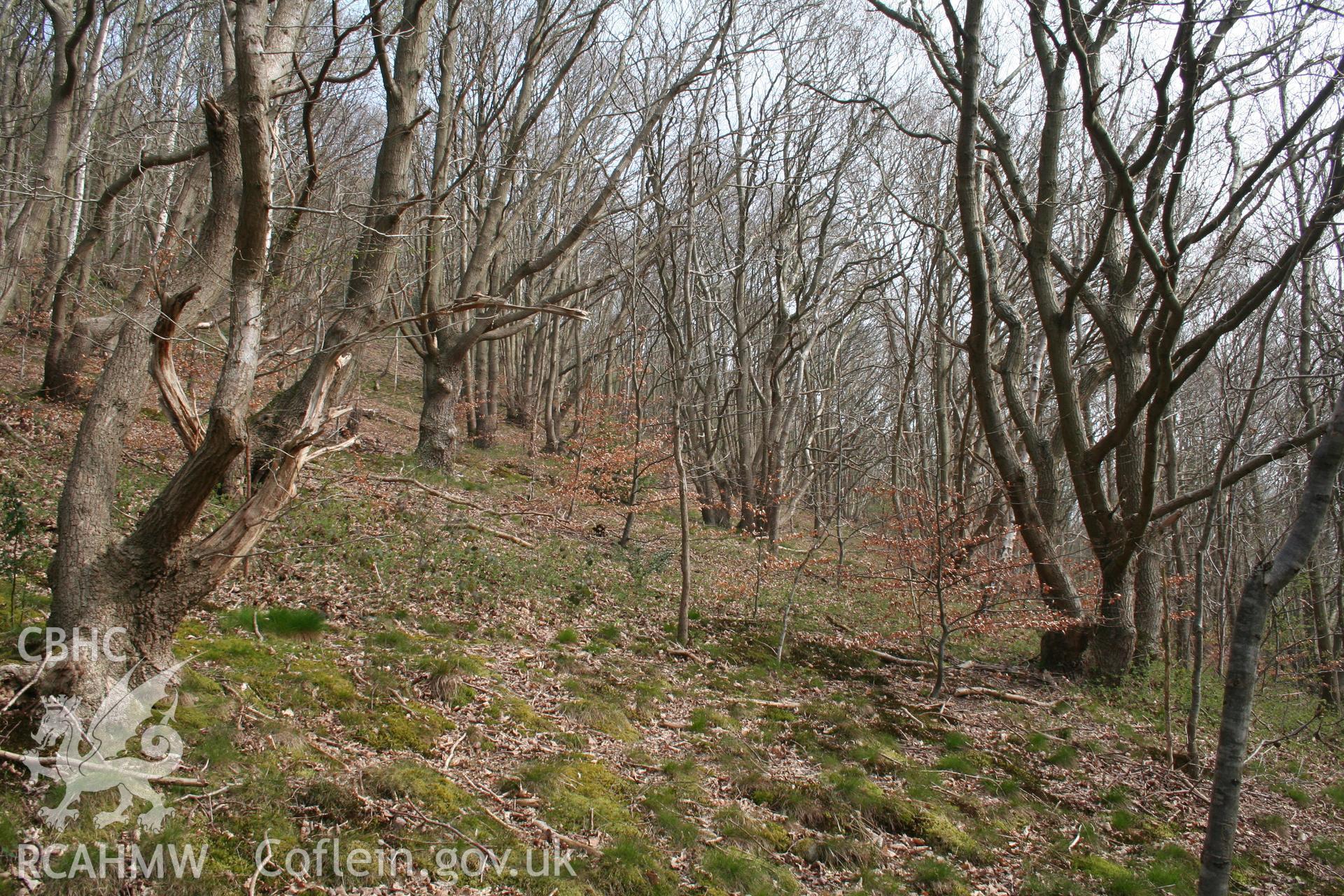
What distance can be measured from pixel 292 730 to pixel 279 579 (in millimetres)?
2604

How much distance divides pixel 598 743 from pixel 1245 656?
388 cm

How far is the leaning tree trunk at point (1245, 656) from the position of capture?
3322mm

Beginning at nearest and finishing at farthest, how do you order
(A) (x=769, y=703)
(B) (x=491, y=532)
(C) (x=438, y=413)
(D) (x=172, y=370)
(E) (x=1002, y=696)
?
(D) (x=172, y=370)
(A) (x=769, y=703)
(E) (x=1002, y=696)
(B) (x=491, y=532)
(C) (x=438, y=413)

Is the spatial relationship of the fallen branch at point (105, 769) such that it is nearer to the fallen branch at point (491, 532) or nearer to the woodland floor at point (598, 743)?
the woodland floor at point (598, 743)

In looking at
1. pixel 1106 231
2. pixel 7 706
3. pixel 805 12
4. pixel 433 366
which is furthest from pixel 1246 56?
pixel 433 366

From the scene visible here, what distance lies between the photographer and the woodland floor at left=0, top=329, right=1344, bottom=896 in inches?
145

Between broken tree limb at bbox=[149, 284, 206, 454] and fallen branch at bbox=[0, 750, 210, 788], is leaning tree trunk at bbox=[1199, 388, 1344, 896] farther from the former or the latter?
broken tree limb at bbox=[149, 284, 206, 454]

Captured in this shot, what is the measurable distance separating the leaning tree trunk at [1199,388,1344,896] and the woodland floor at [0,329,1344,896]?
1191 mm

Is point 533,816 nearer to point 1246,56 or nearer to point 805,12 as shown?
point 1246,56

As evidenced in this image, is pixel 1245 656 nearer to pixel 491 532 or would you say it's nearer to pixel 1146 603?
pixel 1146 603

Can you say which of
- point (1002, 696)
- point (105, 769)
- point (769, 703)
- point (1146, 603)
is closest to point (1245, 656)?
point (769, 703)

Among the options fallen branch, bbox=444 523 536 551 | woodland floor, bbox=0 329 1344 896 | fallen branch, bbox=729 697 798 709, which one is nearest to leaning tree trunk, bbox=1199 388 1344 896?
woodland floor, bbox=0 329 1344 896

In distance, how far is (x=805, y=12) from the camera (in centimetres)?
1227

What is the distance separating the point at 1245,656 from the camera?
11.6 feet
